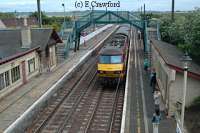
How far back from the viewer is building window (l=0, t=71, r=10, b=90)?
2458 cm

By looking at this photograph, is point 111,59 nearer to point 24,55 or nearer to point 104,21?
point 24,55

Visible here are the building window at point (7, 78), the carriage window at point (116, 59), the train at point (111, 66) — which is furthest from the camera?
the carriage window at point (116, 59)

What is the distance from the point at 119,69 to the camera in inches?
1086

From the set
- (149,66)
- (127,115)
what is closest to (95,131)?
(127,115)

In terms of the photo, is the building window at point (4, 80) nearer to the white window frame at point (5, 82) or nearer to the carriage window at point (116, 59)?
the white window frame at point (5, 82)

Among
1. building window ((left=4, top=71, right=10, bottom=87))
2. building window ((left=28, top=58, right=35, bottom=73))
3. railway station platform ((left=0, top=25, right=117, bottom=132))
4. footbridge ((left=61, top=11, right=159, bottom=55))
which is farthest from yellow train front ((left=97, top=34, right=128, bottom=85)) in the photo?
footbridge ((left=61, top=11, right=159, bottom=55))

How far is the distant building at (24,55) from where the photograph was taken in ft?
84.7

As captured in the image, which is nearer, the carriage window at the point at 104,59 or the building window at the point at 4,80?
the building window at the point at 4,80

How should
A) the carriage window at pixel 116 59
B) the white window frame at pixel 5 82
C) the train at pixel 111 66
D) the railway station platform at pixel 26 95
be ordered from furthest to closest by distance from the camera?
the carriage window at pixel 116 59, the train at pixel 111 66, the white window frame at pixel 5 82, the railway station platform at pixel 26 95

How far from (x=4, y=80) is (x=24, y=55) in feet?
14.8

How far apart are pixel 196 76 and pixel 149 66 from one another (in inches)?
636

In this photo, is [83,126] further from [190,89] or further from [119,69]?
[119,69]

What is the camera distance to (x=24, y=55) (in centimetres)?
→ 2911

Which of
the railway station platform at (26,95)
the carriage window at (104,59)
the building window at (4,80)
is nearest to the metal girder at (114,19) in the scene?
the railway station platform at (26,95)
